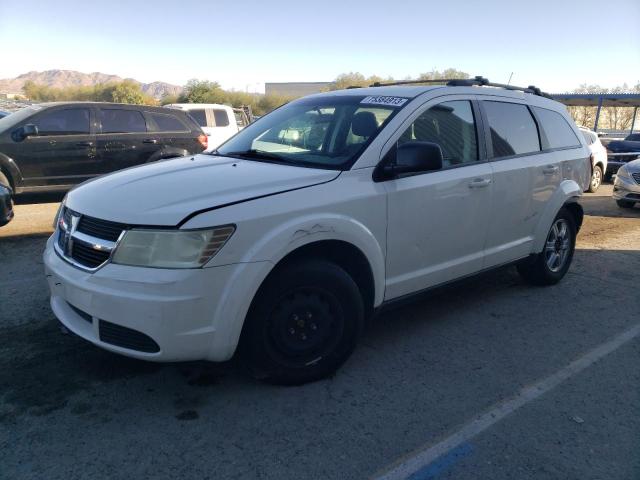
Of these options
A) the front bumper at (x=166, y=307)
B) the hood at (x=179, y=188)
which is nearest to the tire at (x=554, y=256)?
the hood at (x=179, y=188)

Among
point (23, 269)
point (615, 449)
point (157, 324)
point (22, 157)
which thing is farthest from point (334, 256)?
point (22, 157)

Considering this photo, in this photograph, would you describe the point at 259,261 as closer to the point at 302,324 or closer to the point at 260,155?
the point at 302,324

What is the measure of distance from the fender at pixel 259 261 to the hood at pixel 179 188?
0.24m

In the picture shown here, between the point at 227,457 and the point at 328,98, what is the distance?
280cm

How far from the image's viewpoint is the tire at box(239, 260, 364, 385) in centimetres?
301

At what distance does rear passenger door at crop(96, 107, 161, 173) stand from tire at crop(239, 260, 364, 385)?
6.73m

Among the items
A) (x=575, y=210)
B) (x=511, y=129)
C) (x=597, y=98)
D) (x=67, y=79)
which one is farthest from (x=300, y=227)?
(x=67, y=79)

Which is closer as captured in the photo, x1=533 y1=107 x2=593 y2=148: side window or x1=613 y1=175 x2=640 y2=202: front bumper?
x1=533 y1=107 x2=593 y2=148: side window

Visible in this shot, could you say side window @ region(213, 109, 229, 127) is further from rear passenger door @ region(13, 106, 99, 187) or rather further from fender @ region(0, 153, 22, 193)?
fender @ region(0, 153, 22, 193)

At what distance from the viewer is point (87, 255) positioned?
9.69 feet

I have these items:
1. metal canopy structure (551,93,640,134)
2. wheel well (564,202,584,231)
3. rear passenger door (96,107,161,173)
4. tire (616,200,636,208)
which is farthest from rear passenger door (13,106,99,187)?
metal canopy structure (551,93,640,134)

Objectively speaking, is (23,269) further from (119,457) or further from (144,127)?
(144,127)

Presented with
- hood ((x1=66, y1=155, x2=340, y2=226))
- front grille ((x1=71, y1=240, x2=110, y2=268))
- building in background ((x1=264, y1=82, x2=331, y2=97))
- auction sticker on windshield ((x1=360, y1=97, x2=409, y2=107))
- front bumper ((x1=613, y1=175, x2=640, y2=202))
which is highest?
building in background ((x1=264, y1=82, x2=331, y2=97))

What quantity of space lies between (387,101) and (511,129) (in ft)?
4.58
